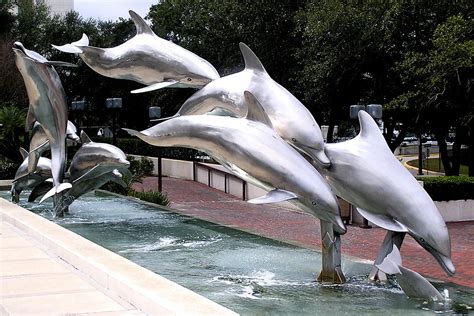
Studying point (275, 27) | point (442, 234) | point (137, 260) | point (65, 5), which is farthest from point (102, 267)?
point (65, 5)

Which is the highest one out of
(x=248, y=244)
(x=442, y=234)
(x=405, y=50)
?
(x=405, y=50)

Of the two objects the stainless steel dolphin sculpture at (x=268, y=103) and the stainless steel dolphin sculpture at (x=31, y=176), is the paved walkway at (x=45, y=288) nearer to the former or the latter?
the stainless steel dolphin sculpture at (x=268, y=103)

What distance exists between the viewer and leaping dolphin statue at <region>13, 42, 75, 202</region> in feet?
47.0

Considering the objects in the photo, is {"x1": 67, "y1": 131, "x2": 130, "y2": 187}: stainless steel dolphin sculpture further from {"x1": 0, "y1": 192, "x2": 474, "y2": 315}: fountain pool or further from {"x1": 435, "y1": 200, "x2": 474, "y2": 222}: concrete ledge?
{"x1": 435, "y1": 200, "x2": 474, "y2": 222}: concrete ledge

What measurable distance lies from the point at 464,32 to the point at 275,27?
11009 millimetres

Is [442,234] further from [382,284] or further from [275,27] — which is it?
[275,27]

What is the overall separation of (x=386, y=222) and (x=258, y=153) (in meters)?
1.66

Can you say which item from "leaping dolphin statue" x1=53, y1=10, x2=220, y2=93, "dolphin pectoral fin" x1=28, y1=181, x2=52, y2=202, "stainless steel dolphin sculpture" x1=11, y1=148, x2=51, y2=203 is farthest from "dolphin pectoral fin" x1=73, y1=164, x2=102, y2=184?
"leaping dolphin statue" x1=53, y1=10, x2=220, y2=93

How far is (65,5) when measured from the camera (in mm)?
98812

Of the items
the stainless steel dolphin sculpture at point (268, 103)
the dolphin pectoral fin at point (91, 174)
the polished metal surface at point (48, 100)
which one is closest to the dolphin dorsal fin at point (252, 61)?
the stainless steel dolphin sculpture at point (268, 103)

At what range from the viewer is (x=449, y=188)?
19062 millimetres

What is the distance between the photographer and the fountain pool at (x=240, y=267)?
7.94m

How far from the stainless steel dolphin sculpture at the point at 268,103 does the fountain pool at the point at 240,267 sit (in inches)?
64.4

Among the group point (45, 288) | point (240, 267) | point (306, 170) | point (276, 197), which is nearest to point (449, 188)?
point (240, 267)
